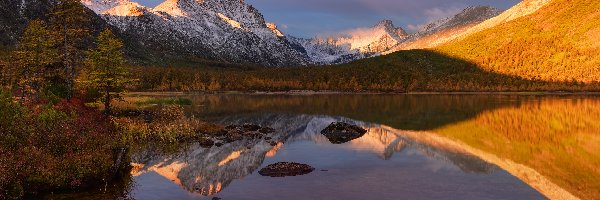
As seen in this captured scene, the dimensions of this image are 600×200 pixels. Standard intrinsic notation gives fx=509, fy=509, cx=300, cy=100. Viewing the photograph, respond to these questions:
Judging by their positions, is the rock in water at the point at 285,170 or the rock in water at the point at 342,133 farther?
the rock in water at the point at 342,133

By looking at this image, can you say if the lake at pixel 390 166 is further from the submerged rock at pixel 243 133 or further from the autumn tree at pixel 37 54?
the autumn tree at pixel 37 54

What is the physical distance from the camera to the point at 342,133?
1982 inches

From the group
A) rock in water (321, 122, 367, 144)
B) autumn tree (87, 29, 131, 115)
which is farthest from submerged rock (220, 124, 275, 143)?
autumn tree (87, 29, 131, 115)

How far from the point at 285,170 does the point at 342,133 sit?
19.9 metres

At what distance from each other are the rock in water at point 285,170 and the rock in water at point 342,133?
1479 cm

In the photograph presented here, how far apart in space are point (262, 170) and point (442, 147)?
58.2ft

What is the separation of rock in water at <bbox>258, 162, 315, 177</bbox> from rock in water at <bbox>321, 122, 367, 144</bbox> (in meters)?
14.8

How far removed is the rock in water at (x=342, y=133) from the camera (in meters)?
48.2

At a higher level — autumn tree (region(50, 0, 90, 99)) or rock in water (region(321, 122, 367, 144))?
autumn tree (region(50, 0, 90, 99))

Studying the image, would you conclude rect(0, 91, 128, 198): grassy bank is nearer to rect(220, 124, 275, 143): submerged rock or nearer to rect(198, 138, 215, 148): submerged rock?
rect(198, 138, 215, 148): submerged rock

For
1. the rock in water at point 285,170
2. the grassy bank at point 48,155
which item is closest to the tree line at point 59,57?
the grassy bank at point 48,155

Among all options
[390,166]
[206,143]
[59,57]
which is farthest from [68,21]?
[390,166]

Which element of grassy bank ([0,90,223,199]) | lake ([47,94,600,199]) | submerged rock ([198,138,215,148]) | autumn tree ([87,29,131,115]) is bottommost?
lake ([47,94,600,199])

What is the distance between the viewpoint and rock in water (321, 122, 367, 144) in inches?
1900
